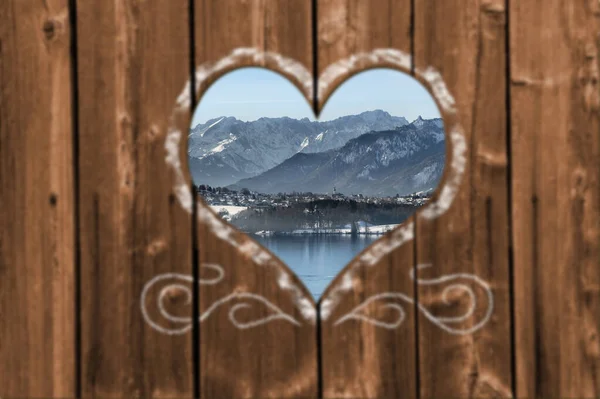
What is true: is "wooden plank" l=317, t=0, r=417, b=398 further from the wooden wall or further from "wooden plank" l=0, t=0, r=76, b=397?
"wooden plank" l=0, t=0, r=76, b=397

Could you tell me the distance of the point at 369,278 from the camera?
5.82 ft

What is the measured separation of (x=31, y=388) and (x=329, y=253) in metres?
37.2

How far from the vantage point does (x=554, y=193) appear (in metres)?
1.80

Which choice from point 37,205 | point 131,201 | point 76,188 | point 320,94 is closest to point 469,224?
point 320,94

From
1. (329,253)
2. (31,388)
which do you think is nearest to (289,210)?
(329,253)

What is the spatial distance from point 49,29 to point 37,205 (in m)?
0.50

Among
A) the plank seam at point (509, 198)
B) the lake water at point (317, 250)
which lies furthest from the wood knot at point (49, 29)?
the lake water at point (317, 250)

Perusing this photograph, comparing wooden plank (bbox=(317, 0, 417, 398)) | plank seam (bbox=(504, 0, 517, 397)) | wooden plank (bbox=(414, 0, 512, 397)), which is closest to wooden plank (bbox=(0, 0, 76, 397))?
wooden plank (bbox=(317, 0, 417, 398))

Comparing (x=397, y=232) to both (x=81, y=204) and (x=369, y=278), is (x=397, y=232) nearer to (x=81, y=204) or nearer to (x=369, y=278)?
(x=369, y=278)

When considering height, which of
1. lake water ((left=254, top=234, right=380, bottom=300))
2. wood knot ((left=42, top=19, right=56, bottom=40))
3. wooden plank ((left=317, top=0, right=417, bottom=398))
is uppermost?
wood knot ((left=42, top=19, right=56, bottom=40))

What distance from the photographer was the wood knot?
1.87 meters

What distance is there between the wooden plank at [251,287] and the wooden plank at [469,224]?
325 millimetres

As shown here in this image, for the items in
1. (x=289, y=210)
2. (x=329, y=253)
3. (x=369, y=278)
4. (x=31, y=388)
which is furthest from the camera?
(x=329, y=253)

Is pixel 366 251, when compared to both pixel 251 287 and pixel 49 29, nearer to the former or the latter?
pixel 251 287
